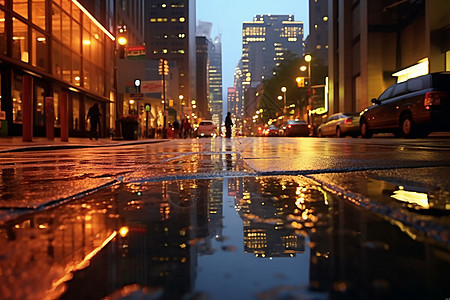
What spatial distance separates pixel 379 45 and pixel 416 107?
21.0 m

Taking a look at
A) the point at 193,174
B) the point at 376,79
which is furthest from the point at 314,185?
the point at 376,79

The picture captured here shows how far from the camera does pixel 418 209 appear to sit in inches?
62.4

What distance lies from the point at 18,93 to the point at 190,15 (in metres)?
135

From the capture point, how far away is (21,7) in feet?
62.1

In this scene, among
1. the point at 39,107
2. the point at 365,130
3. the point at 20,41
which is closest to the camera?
the point at 365,130

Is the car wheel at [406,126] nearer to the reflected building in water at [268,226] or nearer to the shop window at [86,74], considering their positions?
the reflected building in water at [268,226]

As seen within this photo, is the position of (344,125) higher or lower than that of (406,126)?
higher

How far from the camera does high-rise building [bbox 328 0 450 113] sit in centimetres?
2134

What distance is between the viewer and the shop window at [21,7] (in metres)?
→ 18.4

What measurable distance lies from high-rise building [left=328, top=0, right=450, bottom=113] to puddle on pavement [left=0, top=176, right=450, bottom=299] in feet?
75.5

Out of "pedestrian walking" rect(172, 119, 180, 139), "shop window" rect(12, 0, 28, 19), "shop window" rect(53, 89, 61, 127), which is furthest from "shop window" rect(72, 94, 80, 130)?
"pedestrian walking" rect(172, 119, 180, 139)

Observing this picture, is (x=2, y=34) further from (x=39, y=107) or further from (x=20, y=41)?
(x=39, y=107)

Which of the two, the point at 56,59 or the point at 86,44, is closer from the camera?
the point at 56,59

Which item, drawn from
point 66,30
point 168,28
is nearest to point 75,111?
point 66,30
